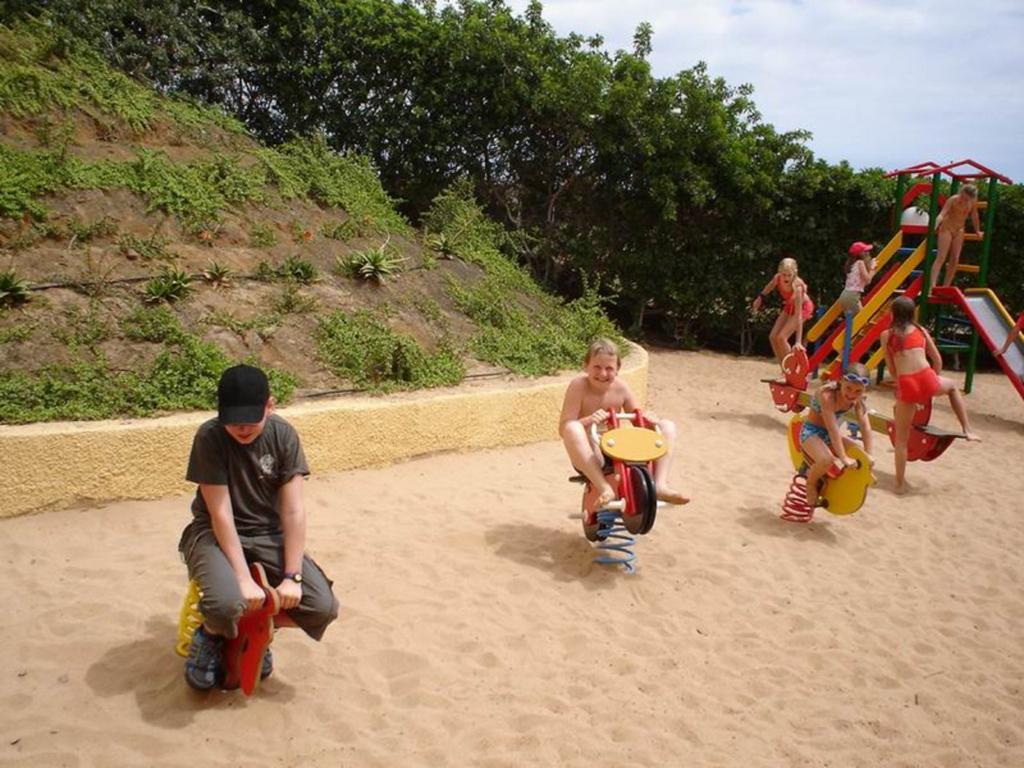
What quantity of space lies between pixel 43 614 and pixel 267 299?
12.8ft

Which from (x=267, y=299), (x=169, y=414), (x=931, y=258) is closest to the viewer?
(x=169, y=414)

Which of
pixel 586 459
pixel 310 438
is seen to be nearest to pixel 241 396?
pixel 586 459

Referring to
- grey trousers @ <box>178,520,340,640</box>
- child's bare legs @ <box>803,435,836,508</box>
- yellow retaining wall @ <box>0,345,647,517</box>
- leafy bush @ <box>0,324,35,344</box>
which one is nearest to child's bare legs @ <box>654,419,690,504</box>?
child's bare legs @ <box>803,435,836,508</box>

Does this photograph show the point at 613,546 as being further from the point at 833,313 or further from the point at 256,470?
the point at 833,313

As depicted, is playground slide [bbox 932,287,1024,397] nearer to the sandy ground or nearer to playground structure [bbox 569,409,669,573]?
the sandy ground

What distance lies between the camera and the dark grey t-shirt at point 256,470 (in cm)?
323

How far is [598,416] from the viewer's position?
481 centimetres

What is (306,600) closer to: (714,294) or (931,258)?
(931,258)

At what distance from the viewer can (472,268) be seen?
10.1 m

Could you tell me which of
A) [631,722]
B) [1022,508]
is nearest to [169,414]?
[631,722]

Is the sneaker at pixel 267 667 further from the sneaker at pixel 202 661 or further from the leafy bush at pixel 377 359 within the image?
the leafy bush at pixel 377 359

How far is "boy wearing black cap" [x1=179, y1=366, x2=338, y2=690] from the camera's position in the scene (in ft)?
10.1

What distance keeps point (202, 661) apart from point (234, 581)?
45cm

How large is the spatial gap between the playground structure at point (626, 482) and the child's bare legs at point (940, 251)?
682 cm
